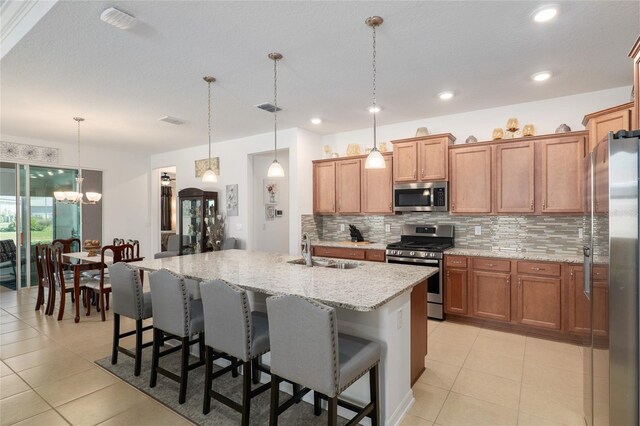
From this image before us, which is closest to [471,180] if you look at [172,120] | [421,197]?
[421,197]

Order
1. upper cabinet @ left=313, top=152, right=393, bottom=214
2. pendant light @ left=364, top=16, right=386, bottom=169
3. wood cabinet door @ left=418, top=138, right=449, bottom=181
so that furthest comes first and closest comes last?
upper cabinet @ left=313, top=152, right=393, bottom=214
wood cabinet door @ left=418, top=138, right=449, bottom=181
pendant light @ left=364, top=16, right=386, bottom=169

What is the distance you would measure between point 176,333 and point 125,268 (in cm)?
80

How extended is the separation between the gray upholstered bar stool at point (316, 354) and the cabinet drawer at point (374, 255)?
8.94 ft

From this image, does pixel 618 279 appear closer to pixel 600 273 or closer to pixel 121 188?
pixel 600 273

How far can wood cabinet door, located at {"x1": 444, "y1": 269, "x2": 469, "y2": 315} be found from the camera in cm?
413

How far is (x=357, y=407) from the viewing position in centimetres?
212

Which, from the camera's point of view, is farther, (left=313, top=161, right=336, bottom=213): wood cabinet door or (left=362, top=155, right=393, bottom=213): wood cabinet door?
(left=313, top=161, right=336, bottom=213): wood cabinet door

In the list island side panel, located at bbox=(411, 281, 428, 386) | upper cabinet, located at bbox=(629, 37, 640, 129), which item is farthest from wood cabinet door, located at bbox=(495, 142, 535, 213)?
island side panel, located at bbox=(411, 281, 428, 386)

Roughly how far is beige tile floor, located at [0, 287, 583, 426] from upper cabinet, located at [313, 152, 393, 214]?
2.04m

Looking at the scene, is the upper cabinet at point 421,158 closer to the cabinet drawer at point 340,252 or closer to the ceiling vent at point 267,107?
the cabinet drawer at point 340,252

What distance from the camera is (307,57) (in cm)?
296

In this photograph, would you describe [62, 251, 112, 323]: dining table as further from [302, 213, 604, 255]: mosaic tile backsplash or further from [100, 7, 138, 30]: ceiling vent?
[100, 7, 138, 30]: ceiling vent

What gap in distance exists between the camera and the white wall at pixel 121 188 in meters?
6.89

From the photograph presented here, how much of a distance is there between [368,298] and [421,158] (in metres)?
3.20
